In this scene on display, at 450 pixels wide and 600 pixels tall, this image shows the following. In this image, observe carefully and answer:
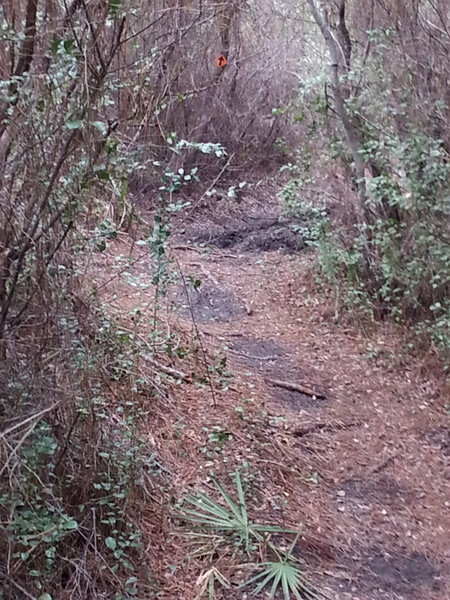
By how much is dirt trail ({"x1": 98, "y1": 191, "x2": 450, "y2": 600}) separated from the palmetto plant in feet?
0.49

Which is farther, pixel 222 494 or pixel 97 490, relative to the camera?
pixel 222 494

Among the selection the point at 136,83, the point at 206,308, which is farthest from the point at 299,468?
the point at 206,308

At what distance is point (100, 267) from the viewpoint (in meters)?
4.39

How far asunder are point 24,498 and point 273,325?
4.28 meters

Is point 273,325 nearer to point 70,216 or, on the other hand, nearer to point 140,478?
point 140,478

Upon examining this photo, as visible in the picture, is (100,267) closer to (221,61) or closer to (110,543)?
(110,543)

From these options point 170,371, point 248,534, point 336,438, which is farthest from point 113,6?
point 336,438

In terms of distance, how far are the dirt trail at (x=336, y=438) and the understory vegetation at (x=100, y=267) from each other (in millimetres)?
282

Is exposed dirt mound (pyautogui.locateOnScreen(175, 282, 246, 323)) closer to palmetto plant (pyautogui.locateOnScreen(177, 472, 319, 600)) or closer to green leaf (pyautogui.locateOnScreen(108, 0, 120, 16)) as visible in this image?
palmetto plant (pyautogui.locateOnScreen(177, 472, 319, 600))

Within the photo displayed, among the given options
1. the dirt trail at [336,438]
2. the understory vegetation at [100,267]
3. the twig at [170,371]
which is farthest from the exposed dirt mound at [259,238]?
the twig at [170,371]

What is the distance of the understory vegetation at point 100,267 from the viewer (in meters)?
2.75

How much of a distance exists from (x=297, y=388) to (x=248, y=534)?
2012mm

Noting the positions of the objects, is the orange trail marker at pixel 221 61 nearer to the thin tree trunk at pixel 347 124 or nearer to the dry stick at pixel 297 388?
the thin tree trunk at pixel 347 124

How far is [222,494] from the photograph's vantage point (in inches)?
152
